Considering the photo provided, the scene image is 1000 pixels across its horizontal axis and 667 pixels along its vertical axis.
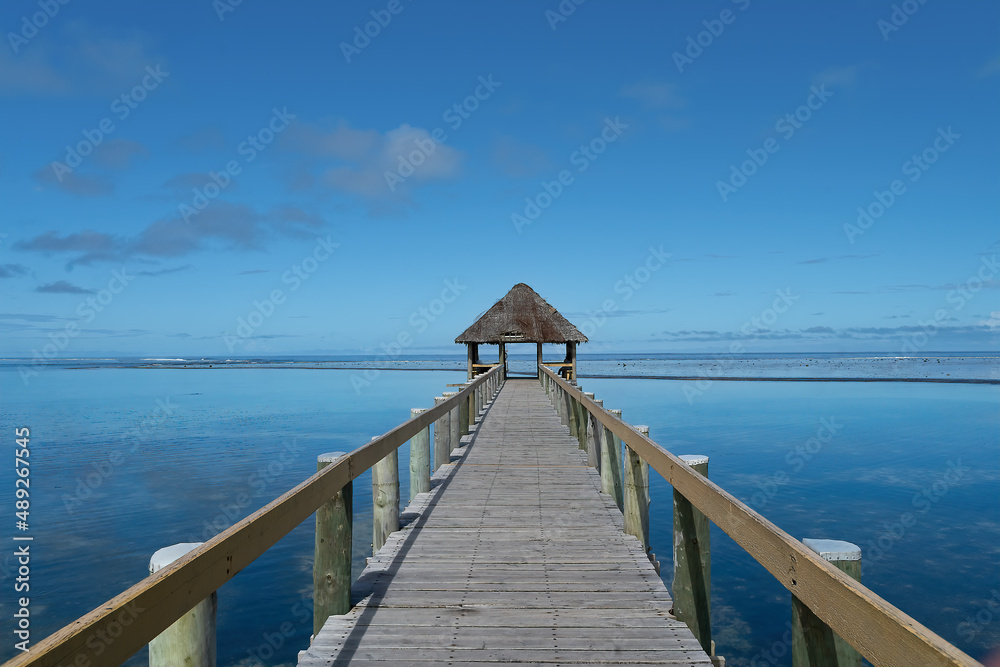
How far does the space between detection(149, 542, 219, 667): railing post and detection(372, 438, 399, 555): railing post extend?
3383mm

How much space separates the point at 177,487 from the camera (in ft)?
46.8

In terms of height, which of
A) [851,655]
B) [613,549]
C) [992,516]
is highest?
[851,655]

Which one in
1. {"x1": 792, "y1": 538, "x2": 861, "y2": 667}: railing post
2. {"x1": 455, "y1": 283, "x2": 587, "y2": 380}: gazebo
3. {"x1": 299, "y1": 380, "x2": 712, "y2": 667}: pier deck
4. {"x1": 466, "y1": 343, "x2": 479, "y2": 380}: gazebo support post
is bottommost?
{"x1": 299, "y1": 380, "x2": 712, "y2": 667}: pier deck

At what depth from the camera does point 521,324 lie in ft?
94.3

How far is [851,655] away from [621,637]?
149 centimetres

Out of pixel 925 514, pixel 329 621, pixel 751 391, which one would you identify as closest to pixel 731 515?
pixel 329 621

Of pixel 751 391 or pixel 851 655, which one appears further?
pixel 751 391

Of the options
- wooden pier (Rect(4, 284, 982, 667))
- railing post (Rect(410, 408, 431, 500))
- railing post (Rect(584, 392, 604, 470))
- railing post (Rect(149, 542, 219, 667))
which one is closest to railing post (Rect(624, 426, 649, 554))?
wooden pier (Rect(4, 284, 982, 667))

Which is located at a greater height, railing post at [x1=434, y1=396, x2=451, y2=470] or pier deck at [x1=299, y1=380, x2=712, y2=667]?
railing post at [x1=434, y1=396, x2=451, y2=470]

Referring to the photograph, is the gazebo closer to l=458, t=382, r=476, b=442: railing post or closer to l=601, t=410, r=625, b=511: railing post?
l=458, t=382, r=476, b=442: railing post

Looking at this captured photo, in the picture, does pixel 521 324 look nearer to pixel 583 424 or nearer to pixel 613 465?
pixel 583 424

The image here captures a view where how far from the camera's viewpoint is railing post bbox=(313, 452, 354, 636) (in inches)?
149

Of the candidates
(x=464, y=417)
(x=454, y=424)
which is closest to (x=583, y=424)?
(x=454, y=424)

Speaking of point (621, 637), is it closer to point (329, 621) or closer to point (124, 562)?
point (329, 621)
